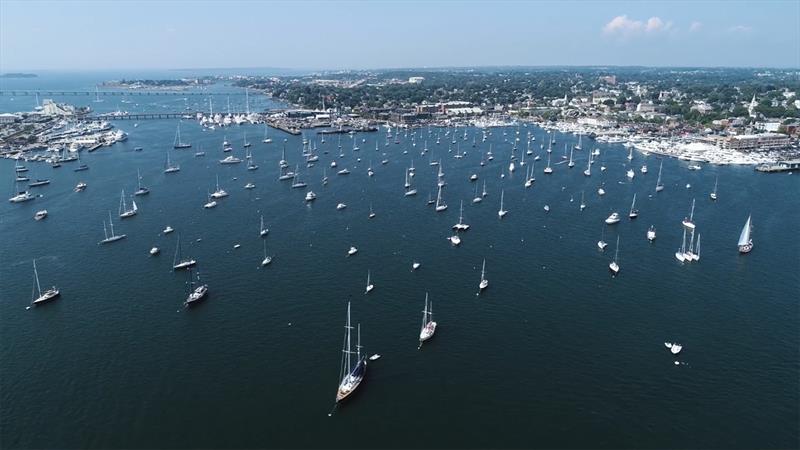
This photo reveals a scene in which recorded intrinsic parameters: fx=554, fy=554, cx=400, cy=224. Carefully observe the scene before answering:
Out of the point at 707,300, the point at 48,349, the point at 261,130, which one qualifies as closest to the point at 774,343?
the point at 707,300

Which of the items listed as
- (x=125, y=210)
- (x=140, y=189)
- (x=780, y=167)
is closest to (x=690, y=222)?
(x=780, y=167)

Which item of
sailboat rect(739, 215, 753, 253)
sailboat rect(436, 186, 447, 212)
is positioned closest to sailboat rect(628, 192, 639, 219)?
sailboat rect(739, 215, 753, 253)

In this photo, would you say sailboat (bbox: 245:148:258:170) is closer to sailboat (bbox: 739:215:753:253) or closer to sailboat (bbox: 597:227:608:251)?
sailboat (bbox: 597:227:608:251)

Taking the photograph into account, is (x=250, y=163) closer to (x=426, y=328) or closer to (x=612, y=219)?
(x=612, y=219)

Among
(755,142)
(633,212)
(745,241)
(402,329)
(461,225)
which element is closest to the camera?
(402,329)

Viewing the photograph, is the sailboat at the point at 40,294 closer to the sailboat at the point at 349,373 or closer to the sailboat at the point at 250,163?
the sailboat at the point at 349,373

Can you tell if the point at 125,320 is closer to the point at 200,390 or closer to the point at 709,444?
the point at 200,390

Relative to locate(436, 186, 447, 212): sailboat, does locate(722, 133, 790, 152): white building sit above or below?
above

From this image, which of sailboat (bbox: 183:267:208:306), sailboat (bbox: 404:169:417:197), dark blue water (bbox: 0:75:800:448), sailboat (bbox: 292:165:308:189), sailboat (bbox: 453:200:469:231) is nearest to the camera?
dark blue water (bbox: 0:75:800:448)

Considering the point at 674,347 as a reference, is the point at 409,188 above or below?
above
